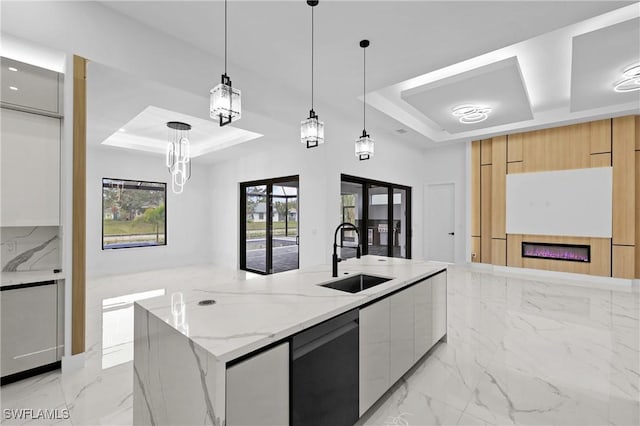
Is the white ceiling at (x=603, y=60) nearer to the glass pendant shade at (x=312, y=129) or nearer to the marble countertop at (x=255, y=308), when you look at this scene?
the glass pendant shade at (x=312, y=129)

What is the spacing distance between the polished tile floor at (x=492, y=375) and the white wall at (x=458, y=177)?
318cm

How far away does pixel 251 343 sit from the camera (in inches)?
45.4

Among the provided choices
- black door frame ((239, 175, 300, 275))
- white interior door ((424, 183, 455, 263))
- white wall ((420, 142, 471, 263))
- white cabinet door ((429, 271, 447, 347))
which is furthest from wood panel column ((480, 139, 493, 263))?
white cabinet door ((429, 271, 447, 347))

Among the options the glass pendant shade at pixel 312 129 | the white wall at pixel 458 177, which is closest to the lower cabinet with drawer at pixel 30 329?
the glass pendant shade at pixel 312 129

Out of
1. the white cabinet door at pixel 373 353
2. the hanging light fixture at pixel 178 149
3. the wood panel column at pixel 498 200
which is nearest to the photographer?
the white cabinet door at pixel 373 353

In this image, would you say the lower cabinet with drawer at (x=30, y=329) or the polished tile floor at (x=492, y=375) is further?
the lower cabinet with drawer at (x=30, y=329)

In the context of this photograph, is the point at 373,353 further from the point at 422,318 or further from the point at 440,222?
the point at 440,222

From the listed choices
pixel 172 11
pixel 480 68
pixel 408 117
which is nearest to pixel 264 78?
pixel 172 11

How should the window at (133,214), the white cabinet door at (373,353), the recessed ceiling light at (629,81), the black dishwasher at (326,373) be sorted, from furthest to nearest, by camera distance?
the window at (133,214), the recessed ceiling light at (629,81), the white cabinet door at (373,353), the black dishwasher at (326,373)

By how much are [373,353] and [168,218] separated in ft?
21.7

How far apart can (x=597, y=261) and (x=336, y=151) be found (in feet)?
17.8

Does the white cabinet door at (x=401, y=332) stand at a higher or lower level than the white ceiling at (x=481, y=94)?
lower

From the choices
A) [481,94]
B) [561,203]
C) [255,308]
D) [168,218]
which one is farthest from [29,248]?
[561,203]

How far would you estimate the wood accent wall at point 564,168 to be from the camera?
539cm
